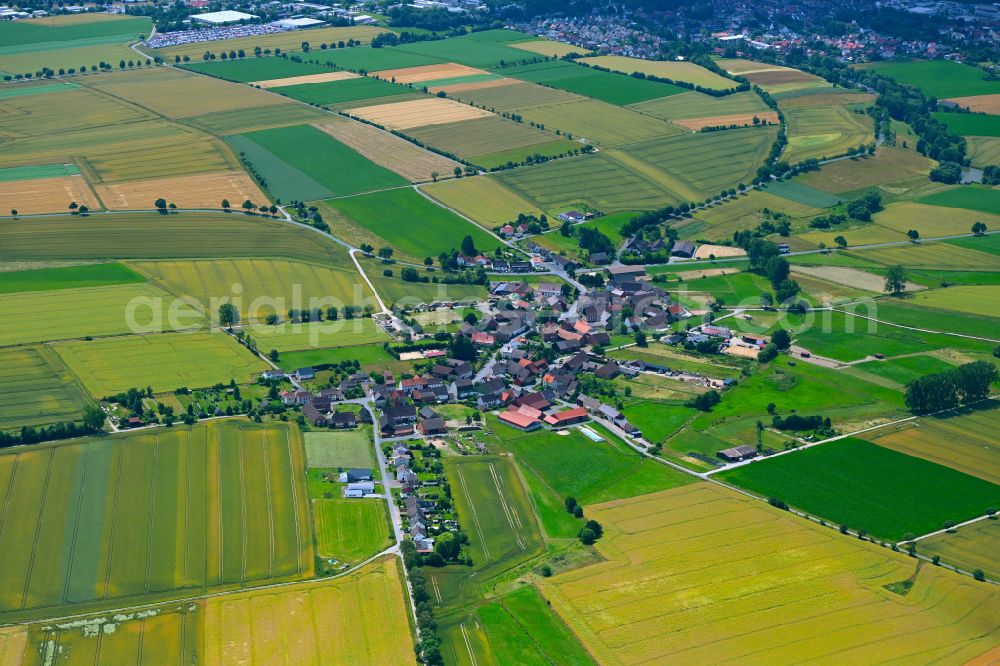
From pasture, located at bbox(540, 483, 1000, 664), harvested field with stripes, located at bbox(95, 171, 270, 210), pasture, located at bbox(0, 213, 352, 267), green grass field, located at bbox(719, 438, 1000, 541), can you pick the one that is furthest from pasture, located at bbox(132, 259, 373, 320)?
green grass field, located at bbox(719, 438, 1000, 541)

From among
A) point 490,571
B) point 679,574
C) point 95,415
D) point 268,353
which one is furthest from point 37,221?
point 679,574

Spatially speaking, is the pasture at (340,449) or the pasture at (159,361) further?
the pasture at (159,361)

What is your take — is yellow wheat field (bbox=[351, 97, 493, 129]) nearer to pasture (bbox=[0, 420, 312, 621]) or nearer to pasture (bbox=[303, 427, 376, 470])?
pasture (bbox=[303, 427, 376, 470])

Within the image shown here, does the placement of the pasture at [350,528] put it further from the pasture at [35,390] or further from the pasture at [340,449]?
the pasture at [35,390]

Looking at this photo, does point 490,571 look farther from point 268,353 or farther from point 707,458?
point 268,353

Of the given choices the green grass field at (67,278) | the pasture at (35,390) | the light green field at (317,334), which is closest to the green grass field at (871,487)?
the light green field at (317,334)
